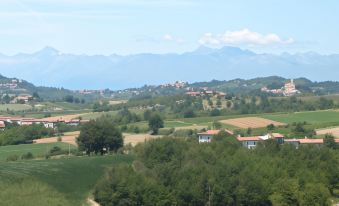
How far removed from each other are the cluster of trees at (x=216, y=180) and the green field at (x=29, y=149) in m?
15.8

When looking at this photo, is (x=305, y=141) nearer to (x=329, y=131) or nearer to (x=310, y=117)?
(x=329, y=131)

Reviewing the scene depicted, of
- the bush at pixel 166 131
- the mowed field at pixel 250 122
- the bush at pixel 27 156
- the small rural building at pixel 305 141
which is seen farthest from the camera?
the mowed field at pixel 250 122

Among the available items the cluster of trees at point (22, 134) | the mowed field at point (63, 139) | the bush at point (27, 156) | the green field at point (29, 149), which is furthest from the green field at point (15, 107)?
the bush at point (27, 156)

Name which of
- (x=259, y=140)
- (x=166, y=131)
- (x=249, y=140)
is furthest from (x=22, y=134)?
(x=259, y=140)

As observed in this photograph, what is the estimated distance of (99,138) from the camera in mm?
70938

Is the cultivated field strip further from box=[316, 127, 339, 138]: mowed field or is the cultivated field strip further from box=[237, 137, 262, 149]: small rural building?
box=[316, 127, 339, 138]: mowed field

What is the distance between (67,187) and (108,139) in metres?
22.5

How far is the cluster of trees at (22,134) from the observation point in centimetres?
8312

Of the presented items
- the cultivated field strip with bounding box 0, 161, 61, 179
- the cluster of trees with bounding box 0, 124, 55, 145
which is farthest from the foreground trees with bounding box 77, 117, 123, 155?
Answer: the cluster of trees with bounding box 0, 124, 55, 145

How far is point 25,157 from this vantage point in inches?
2621

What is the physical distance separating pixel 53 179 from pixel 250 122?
2084 inches

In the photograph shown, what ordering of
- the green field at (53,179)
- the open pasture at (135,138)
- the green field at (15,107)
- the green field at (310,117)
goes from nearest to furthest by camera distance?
the green field at (53,179)
the open pasture at (135,138)
the green field at (310,117)
the green field at (15,107)

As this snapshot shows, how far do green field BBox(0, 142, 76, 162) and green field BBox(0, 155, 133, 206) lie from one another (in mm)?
10589

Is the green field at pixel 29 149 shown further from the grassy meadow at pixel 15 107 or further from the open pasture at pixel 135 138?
the grassy meadow at pixel 15 107
